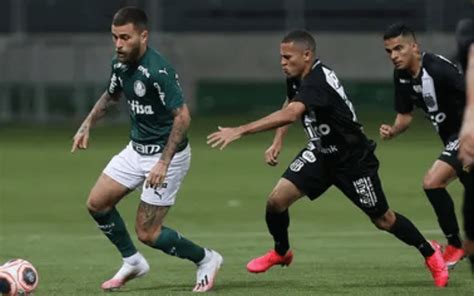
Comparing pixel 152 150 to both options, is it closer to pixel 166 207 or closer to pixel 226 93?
pixel 166 207

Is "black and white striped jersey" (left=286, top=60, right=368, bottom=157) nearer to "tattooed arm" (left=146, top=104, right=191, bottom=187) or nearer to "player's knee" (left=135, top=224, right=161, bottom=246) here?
→ "tattooed arm" (left=146, top=104, right=191, bottom=187)

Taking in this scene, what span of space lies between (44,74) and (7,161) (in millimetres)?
9478

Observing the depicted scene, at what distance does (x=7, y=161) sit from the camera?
86.9ft

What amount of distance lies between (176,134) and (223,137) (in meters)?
1.01

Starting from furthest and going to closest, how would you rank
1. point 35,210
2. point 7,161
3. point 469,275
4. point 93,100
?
point 93,100
point 7,161
point 35,210
point 469,275

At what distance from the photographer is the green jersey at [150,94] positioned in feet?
37.0

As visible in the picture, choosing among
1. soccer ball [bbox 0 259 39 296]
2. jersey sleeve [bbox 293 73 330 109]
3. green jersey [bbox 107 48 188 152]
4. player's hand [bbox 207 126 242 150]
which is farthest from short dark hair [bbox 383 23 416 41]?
soccer ball [bbox 0 259 39 296]

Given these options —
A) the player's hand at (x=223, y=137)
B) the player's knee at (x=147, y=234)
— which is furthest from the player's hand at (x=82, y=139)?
the player's hand at (x=223, y=137)

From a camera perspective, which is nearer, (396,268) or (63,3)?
(396,268)

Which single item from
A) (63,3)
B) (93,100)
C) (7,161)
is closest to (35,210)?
(7,161)

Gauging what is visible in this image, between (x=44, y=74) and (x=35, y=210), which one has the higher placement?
(x=35, y=210)

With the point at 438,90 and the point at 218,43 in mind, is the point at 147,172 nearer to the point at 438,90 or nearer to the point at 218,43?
the point at 438,90

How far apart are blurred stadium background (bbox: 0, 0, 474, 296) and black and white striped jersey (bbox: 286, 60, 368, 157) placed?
3.79 feet

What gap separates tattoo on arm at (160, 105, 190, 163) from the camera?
11141 mm
